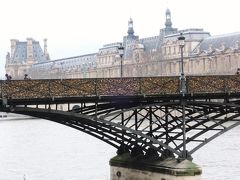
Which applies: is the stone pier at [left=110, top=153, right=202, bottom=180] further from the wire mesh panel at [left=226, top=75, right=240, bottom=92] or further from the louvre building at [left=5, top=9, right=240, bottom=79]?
the louvre building at [left=5, top=9, right=240, bottom=79]

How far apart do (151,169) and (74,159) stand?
1831cm

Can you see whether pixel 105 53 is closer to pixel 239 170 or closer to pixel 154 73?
pixel 154 73

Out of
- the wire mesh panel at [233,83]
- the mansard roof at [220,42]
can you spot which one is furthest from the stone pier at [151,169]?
the mansard roof at [220,42]

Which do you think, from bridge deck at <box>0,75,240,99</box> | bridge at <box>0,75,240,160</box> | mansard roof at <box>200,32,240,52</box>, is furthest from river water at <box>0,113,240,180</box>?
mansard roof at <box>200,32,240,52</box>

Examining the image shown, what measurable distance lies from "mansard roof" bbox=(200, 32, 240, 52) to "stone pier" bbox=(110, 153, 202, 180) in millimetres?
93574

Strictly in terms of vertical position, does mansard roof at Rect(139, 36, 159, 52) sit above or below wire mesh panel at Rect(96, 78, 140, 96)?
above

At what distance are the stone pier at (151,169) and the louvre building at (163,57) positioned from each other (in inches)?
3077

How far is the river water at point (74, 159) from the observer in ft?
122

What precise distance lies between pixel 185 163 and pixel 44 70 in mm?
170727

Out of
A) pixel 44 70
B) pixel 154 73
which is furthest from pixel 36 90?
pixel 44 70

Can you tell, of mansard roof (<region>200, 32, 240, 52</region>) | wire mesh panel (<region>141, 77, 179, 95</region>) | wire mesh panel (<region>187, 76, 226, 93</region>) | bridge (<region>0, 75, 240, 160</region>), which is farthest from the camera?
mansard roof (<region>200, 32, 240, 52</region>)

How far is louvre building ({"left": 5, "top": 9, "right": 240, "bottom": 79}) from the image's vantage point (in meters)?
125

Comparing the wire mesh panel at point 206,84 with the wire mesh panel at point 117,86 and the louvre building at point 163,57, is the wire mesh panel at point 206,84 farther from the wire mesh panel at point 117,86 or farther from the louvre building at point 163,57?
the louvre building at point 163,57

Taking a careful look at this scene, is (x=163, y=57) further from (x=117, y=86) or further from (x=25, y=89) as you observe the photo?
(x=25, y=89)
